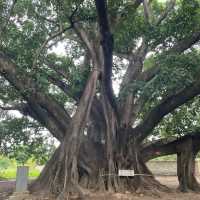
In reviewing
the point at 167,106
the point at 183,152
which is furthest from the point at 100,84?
the point at 183,152

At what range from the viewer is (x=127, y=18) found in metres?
8.69

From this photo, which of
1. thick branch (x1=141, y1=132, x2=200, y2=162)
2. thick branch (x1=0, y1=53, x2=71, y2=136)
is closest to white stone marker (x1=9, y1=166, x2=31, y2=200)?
thick branch (x1=0, y1=53, x2=71, y2=136)

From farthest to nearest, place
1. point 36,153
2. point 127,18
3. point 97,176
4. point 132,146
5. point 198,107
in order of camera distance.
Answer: point 36,153, point 198,107, point 127,18, point 132,146, point 97,176

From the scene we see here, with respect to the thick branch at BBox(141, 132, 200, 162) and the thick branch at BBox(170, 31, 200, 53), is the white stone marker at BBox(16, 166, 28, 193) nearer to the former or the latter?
the thick branch at BBox(141, 132, 200, 162)

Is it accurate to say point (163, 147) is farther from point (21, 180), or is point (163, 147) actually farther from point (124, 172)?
point (21, 180)

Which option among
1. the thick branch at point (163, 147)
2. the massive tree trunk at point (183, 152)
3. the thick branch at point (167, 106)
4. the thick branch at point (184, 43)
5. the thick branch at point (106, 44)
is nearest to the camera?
the thick branch at point (106, 44)

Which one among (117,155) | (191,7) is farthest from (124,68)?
(117,155)

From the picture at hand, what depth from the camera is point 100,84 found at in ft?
27.0

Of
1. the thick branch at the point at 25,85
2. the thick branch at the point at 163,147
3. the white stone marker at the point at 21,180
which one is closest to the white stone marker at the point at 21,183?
the white stone marker at the point at 21,180

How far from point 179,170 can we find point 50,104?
3.61m

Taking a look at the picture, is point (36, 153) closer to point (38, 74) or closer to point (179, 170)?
point (38, 74)

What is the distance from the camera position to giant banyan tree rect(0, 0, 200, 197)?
23.5ft

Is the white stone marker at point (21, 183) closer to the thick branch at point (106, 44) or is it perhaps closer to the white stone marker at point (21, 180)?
the white stone marker at point (21, 180)

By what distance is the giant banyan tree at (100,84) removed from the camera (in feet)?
23.5
